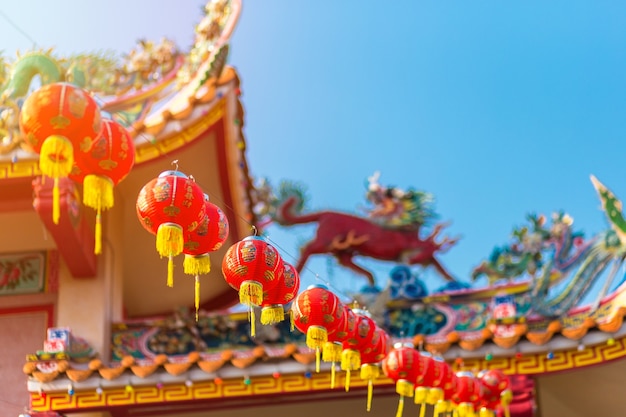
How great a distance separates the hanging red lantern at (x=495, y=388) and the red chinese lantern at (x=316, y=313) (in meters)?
1.67

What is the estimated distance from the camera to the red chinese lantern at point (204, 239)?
6.90 metres

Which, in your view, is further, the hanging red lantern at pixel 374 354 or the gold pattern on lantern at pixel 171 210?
the hanging red lantern at pixel 374 354

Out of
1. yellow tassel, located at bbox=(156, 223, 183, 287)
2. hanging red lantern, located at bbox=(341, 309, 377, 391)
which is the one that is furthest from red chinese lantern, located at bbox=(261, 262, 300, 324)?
yellow tassel, located at bbox=(156, 223, 183, 287)

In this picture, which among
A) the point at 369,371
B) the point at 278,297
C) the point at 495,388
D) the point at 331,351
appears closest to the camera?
the point at 278,297

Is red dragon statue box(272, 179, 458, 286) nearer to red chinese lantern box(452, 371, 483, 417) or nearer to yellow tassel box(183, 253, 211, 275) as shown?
red chinese lantern box(452, 371, 483, 417)

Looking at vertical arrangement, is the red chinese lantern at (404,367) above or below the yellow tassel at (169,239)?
below

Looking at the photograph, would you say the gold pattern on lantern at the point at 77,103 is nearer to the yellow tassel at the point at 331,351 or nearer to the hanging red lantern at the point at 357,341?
the yellow tassel at the point at 331,351

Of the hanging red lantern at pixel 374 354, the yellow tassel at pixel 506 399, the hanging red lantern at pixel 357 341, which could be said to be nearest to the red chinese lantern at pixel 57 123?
the hanging red lantern at pixel 357 341

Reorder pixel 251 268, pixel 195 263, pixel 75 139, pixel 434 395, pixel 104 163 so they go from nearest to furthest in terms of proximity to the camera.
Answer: pixel 75 139 → pixel 104 163 → pixel 195 263 → pixel 251 268 → pixel 434 395

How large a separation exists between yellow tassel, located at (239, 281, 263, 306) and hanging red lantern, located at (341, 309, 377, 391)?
1.11m

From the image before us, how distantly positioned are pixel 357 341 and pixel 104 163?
108 inches

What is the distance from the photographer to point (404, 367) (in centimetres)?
845

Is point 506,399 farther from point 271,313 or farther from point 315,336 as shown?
point 271,313

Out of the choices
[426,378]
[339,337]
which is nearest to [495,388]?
[426,378]
